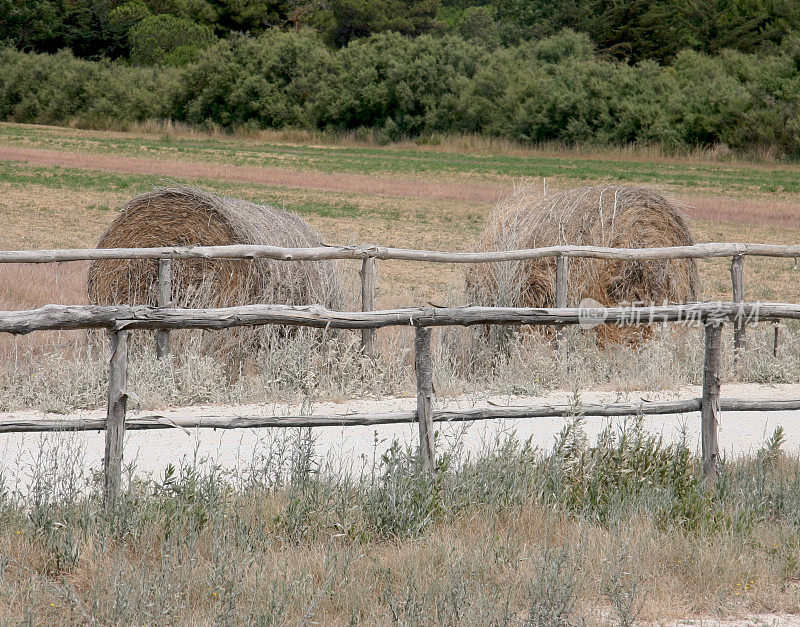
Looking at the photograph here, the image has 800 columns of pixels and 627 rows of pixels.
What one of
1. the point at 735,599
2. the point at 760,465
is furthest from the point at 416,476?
the point at 760,465

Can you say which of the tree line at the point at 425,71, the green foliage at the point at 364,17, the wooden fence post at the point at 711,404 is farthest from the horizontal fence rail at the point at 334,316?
the green foliage at the point at 364,17

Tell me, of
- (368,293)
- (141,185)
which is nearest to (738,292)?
(368,293)

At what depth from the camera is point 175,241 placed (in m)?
9.34

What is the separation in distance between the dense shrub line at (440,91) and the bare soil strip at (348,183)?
45.7 ft

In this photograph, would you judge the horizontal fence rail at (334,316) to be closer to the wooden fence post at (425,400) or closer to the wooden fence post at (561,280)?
the wooden fence post at (425,400)

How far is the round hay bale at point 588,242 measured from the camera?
370 inches

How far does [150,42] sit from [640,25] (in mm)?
35034

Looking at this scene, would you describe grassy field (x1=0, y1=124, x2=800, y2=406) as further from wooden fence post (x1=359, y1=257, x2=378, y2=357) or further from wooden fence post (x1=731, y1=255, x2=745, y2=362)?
wooden fence post (x1=359, y1=257, x2=378, y2=357)

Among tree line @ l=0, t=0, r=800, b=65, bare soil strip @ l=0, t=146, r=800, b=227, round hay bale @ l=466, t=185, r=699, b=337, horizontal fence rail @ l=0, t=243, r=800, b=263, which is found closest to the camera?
horizontal fence rail @ l=0, t=243, r=800, b=263

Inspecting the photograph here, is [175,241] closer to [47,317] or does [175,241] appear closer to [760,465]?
[47,317]

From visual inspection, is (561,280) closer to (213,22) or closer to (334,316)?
(334,316)

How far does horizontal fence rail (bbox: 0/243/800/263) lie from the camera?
7559 millimetres

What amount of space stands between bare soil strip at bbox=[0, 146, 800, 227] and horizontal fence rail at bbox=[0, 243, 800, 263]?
12.0 m

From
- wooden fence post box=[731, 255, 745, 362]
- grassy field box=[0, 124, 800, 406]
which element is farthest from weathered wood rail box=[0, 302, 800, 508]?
wooden fence post box=[731, 255, 745, 362]
